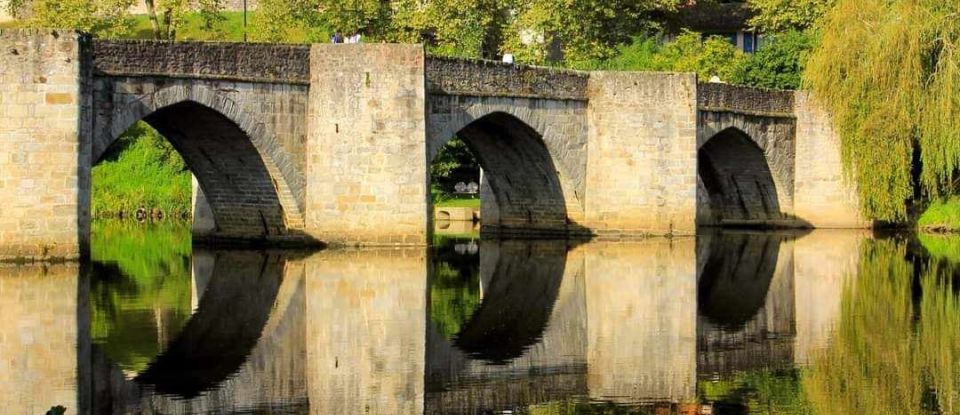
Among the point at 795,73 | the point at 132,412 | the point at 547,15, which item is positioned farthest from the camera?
the point at 547,15

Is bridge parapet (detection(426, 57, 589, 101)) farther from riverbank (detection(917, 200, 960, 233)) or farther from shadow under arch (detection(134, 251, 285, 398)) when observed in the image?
riverbank (detection(917, 200, 960, 233))

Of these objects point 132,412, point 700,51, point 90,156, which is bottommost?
point 132,412

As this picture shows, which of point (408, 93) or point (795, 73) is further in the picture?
point (795, 73)

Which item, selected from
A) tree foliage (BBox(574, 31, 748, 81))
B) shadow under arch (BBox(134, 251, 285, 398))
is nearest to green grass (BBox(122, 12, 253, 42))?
tree foliage (BBox(574, 31, 748, 81))

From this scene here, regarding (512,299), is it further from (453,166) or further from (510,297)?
(453,166)

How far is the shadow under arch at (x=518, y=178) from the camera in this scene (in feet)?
139

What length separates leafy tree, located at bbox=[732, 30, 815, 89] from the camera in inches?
2124

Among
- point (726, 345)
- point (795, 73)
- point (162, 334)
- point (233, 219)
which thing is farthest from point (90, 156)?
point (795, 73)

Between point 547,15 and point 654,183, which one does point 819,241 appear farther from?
point 547,15

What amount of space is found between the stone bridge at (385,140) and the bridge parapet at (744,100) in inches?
2.7

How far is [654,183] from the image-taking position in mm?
42438

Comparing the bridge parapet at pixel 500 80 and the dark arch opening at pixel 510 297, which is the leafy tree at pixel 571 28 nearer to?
the bridge parapet at pixel 500 80

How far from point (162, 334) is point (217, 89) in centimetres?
1186

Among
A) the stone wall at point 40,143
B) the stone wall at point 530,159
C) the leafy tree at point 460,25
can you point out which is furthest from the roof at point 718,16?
the stone wall at point 40,143
